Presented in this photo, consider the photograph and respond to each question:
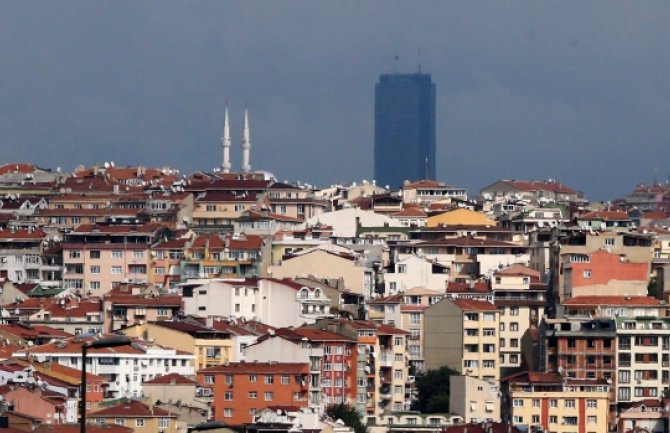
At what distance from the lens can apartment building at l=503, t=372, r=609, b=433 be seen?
77750 mm

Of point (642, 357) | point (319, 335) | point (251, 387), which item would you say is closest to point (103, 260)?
point (319, 335)

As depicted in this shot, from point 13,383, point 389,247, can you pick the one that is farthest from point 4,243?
point 13,383

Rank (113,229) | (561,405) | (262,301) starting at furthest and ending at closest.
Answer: (113,229), (262,301), (561,405)

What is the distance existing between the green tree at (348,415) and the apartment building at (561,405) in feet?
14.5

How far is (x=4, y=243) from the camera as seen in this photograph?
354 feet

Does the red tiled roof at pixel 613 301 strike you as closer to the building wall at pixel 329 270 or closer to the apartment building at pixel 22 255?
the building wall at pixel 329 270

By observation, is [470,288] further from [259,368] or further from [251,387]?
[251,387]

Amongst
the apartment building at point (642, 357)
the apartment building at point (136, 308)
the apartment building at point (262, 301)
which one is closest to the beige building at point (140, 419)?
the apartment building at point (642, 357)

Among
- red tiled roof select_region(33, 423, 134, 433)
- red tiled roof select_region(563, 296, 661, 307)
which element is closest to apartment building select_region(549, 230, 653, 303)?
red tiled roof select_region(563, 296, 661, 307)

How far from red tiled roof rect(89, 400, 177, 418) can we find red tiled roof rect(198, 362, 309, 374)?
7389 mm

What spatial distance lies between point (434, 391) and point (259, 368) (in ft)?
35.7

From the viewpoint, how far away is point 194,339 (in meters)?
82.3

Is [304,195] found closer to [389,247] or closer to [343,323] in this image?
[389,247]

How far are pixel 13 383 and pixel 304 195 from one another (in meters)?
54.3
